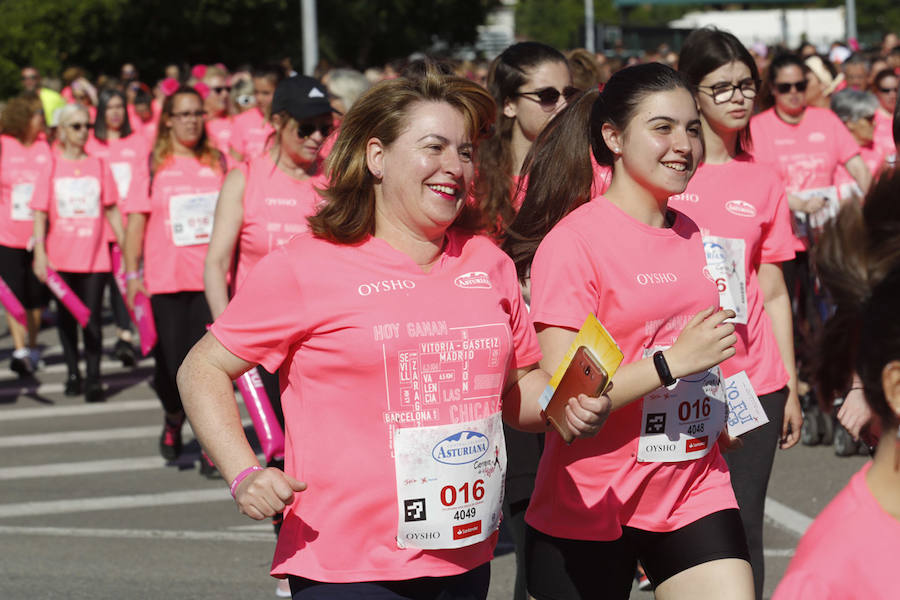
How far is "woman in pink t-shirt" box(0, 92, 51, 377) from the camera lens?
1210 cm

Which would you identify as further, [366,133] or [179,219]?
[179,219]

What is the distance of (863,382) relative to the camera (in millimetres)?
2213

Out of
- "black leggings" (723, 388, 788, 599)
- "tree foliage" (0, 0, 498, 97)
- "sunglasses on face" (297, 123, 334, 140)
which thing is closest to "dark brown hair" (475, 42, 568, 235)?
"sunglasses on face" (297, 123, 334, 140)

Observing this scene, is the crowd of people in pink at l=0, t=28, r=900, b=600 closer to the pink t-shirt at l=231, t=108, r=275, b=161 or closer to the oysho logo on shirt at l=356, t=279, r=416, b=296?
the oysho logo on shirt at l=356, t=279, r=416, b=296

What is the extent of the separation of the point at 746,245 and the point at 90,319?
7.12 metres

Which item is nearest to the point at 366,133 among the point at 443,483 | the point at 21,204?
the point at 443,483

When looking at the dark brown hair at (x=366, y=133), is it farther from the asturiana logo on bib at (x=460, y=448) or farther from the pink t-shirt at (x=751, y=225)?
the pink t-shirt at (x=751, y=225)

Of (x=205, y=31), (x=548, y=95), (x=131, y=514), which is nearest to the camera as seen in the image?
(x=548, y=95)

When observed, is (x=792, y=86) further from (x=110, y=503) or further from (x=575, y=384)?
(x=575, y=384)

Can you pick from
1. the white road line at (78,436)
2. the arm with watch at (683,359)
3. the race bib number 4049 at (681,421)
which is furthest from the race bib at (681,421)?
the white road line at (78,436)

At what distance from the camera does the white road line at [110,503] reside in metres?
7.93

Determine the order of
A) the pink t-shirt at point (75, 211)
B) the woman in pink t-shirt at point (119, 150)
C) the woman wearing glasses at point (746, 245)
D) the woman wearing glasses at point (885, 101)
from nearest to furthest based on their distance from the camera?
the woman wearing glasses at point (746, 245)
the pink t-shirt at point (75, 211)
the woman wearing glasses at point (885, 101)
the woman in pink t-shirt at point (119, 150)

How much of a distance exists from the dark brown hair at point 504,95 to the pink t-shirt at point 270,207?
0.83 metres

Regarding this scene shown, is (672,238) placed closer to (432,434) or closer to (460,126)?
(460,126)
